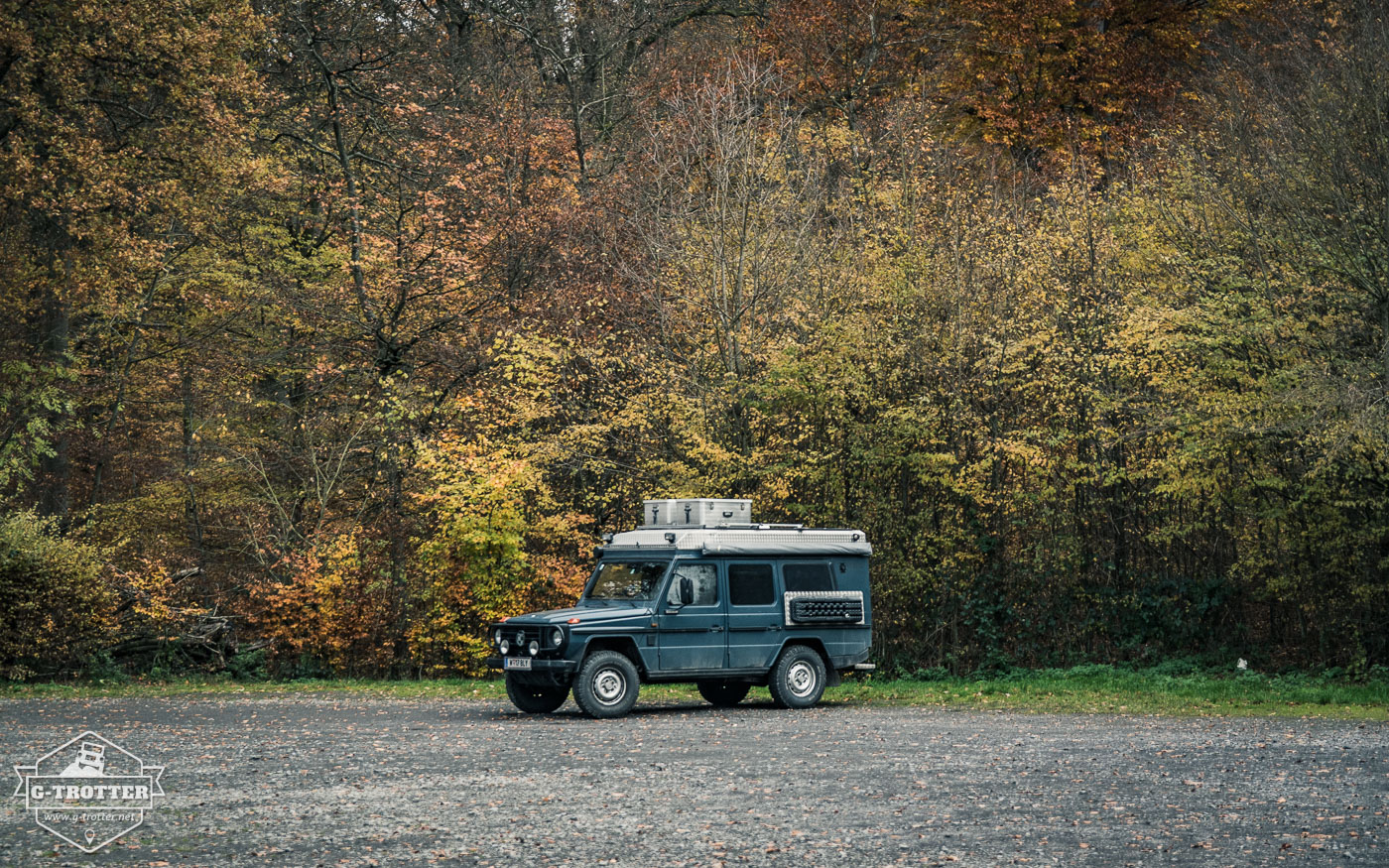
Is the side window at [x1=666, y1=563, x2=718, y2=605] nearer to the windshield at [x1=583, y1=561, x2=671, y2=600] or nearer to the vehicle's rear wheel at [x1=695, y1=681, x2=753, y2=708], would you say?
the windshield at [x1=583, y1=561, x2=671, y2=600]

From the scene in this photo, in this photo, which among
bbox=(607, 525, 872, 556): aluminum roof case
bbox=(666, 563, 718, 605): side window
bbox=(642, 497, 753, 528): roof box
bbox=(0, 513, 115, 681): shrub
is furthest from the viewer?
bbox=(0, 513, 115, 681): shrub

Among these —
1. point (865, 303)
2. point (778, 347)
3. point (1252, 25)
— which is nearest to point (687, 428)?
point (778, 347)

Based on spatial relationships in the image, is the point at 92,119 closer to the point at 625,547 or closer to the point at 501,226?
the point at 501,226

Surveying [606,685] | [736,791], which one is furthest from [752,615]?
[736,791]

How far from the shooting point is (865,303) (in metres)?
24.5

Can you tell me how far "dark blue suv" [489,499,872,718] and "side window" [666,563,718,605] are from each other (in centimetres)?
1

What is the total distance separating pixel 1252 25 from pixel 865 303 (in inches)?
558

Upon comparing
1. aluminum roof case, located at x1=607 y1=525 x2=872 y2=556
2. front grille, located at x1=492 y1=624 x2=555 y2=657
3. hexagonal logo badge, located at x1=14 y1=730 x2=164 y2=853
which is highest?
aluminum roof case, located at x1=607 y1=525 x2=872 y2=556

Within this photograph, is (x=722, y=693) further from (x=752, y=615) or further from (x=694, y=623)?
(x=694, y=623)

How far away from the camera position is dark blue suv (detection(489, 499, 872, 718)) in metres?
16.1

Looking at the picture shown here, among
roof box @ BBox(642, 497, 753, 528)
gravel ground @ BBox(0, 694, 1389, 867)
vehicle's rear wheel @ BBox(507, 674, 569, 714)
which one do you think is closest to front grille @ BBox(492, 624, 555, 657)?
vehicle's rear wheel @ BBox(507, 674, 569, 714)

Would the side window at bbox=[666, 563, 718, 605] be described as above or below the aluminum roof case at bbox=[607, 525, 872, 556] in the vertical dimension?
below

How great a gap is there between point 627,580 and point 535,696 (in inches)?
72.3

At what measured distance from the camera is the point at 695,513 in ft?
58.0
